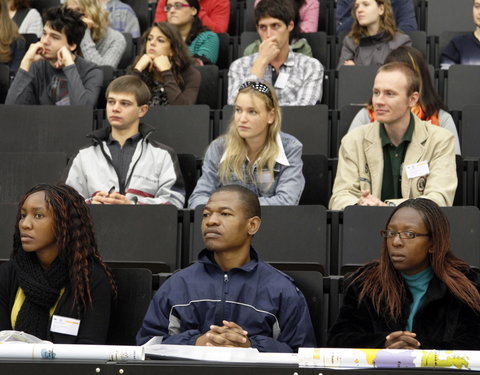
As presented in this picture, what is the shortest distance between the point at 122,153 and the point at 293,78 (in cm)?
135

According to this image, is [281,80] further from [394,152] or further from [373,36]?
[394,152]

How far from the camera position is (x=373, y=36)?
6.01 meters

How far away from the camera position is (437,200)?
428 centimetres

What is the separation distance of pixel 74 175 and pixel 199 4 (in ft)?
7.68

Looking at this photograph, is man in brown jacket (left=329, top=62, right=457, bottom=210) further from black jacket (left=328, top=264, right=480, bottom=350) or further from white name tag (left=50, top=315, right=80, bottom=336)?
white name tag (left=50, top=315, right=80, bottom=336)

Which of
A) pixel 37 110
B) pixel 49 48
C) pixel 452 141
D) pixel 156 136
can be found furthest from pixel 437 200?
pixel 49 48

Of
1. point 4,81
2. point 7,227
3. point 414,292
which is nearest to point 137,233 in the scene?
point 7,227

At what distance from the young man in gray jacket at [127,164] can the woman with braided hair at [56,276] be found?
3.22 feet

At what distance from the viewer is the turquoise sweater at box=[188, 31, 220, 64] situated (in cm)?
622

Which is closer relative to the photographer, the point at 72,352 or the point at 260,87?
the point at 72,352

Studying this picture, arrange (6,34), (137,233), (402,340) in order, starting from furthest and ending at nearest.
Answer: (6,34) < (137,233) < (402,340)

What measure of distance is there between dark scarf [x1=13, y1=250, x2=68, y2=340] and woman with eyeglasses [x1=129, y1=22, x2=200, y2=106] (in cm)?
219

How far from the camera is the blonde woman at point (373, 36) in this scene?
598 cm

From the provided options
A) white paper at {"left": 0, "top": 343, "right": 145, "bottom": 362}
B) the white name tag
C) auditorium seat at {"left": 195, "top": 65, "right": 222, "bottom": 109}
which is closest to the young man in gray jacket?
auditorium seat at {"left": 195, "top": 65, "right": 222, "bottom": 109}
